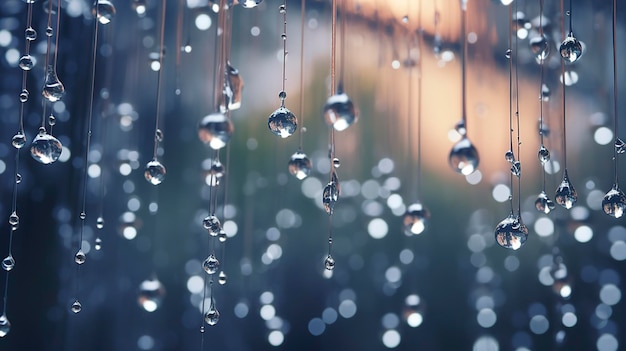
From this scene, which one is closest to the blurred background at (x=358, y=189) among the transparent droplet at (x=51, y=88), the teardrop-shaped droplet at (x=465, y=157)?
the transparent droplet at (x=51, y=88)

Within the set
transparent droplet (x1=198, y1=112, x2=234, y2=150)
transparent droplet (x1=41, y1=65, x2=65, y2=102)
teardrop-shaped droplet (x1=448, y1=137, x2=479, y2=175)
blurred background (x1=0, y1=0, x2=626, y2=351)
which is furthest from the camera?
blurred background (x1=0, y1=0, x2=626, y2=351)

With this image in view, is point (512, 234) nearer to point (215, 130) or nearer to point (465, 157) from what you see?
point (465, 157)

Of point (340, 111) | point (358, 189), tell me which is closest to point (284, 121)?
point (340, 111)

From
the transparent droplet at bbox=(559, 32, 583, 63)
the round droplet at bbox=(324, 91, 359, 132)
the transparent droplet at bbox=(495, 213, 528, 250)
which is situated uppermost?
the transparent droplet at bbox=(559, 32, 583, 63)

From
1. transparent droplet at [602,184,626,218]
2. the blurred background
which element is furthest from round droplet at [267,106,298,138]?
the blurred background

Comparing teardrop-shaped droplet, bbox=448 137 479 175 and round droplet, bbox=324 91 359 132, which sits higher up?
round droplet, bbox=324 91 359 132

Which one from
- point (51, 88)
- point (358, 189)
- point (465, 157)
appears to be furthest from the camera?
point (358, 189)

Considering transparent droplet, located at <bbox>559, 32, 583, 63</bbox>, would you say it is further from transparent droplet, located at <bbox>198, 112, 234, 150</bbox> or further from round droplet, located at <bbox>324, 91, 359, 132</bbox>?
transparent droplet, located at <bbox>198, 112, 234, 150</bbox>

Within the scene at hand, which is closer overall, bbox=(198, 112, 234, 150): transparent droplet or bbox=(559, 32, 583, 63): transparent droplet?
bbox=(198, 112, 234, 150): transparent droplet
